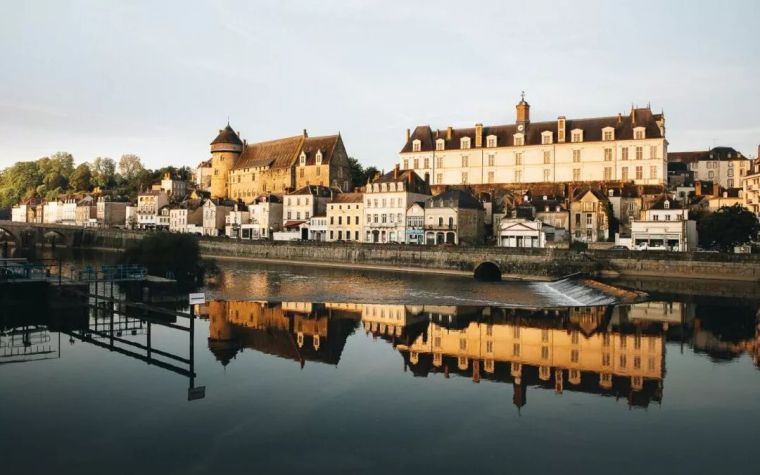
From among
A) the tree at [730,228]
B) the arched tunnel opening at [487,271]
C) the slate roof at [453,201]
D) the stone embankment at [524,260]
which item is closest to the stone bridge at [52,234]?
the stone embankment at [524,260]

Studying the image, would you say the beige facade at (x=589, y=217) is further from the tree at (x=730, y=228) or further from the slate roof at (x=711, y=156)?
the slate roof at (x=711, y=156)

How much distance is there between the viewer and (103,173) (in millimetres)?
139125

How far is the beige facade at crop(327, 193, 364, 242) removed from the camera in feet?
206

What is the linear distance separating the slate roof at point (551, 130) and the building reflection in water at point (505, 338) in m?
33.2

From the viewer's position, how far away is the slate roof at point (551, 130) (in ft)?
201

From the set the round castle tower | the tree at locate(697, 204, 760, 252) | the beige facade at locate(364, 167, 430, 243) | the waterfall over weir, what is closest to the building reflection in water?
the waterfall over weir

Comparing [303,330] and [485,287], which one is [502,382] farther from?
[485,287]

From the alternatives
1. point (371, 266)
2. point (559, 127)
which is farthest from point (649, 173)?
point (371, 266)

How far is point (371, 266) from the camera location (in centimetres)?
5241

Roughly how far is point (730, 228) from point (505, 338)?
32.0 metres

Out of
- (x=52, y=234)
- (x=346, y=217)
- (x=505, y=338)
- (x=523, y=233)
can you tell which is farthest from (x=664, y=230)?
(x=52, y=234)

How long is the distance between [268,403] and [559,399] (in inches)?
276

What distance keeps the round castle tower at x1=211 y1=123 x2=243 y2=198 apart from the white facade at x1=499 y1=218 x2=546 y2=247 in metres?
50.5

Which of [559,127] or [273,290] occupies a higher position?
[559,127]
